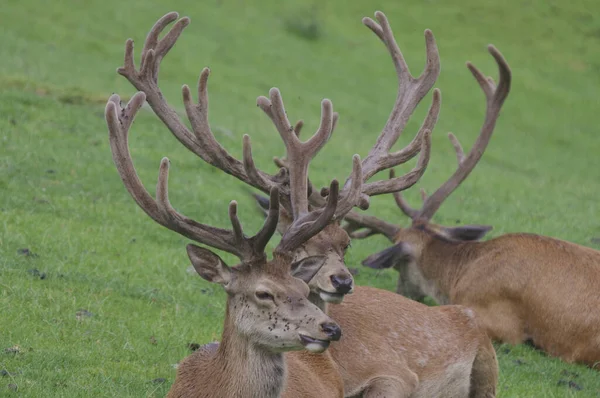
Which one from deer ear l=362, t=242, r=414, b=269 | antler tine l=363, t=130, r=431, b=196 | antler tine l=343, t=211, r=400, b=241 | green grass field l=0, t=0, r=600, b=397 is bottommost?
green grass field l=0, t=0, r=600, b=397

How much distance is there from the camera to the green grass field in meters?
7.80

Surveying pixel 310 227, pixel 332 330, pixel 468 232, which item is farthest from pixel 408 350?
pixel 468 232

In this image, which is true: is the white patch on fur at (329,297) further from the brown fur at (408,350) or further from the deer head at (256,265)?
the brown fur at (408,350)

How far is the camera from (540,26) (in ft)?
104

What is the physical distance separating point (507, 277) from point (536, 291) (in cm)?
29

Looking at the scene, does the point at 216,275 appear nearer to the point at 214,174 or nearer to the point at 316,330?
the point at 316,330

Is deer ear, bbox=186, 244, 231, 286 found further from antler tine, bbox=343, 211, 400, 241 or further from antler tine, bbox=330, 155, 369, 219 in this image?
antler tine, bbox=343, 211, 400, 241

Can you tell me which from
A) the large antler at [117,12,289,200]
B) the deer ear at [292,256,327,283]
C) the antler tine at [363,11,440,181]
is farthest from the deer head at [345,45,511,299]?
the deer ear at [292,256,327,283]

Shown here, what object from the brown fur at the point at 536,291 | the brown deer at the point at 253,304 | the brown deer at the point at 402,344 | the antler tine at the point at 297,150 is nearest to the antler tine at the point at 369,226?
the brown fur at the point at 536,291

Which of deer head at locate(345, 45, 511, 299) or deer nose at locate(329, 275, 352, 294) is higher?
deer nose at locate(329, 275, 352, 294)

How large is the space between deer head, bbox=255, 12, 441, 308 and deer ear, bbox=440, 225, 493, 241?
7.83 feet

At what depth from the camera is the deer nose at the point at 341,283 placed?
6.27m

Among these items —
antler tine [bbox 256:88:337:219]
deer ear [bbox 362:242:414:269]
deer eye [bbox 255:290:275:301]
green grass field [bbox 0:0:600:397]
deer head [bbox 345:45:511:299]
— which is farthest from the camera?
deer head [bbox 345:45:511:299]

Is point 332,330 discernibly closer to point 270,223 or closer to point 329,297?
point 270,223
